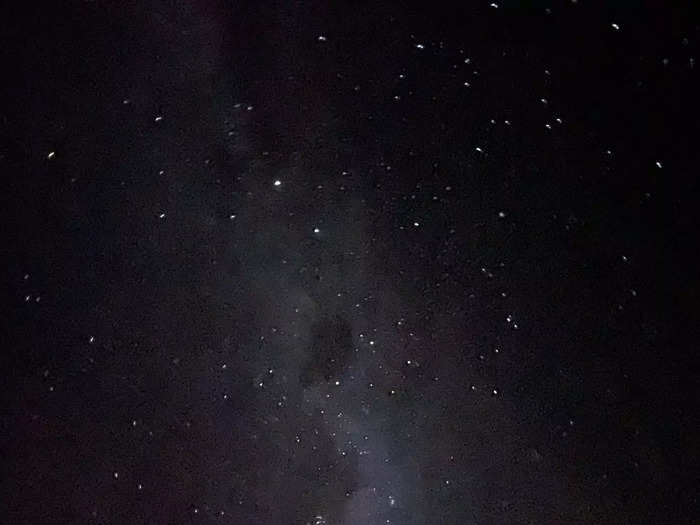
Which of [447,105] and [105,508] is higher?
[447,105]

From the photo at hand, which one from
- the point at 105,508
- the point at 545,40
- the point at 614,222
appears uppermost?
the point at 545,40

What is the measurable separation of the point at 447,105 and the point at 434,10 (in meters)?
0.07

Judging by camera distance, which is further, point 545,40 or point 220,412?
point 220,412

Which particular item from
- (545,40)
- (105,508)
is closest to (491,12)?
(545,40)

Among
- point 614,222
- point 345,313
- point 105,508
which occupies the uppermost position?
point 614,222

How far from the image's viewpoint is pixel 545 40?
57 centimetres

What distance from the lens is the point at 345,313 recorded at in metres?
0.71

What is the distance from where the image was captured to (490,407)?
703 millimetres

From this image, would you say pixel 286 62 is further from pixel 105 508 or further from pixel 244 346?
pixel 105 508

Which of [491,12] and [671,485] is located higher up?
[491,12]

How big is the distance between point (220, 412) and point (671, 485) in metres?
0.38

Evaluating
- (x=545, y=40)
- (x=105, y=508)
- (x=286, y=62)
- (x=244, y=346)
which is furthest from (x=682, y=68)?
(x=105, y=508)

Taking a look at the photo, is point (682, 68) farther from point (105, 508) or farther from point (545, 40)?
point (105, 508)

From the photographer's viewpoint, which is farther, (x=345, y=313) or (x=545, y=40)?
(x=345, y=313)
